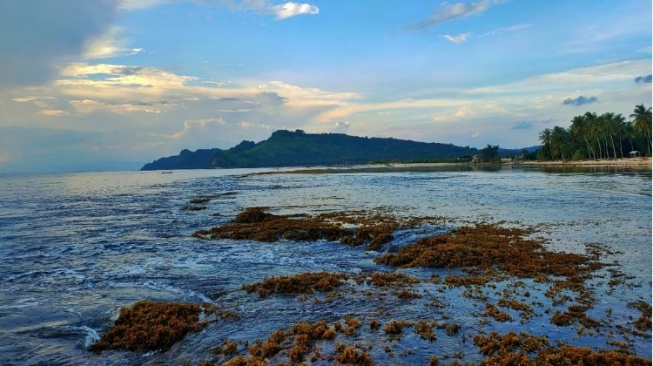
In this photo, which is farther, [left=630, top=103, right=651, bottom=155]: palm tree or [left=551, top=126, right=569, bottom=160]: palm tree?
[left=551, top=126, right=569, bottom=160]: palm tree

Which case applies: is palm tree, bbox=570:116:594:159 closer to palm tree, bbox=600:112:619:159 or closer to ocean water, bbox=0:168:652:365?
palm tree, bbox=600:112:619:159

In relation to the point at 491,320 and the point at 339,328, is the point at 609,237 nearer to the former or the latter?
the point at 491,320

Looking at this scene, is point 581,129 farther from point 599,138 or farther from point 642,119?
point 642,119

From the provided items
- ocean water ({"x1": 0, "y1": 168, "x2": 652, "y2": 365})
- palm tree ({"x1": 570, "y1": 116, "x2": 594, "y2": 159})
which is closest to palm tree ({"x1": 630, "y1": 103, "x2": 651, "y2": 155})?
palm tree ({"x1": 570, "y1": 116, "x2": 594, "y2": 159})

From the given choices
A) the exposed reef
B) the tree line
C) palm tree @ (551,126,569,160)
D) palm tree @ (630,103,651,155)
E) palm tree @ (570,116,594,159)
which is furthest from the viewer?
palm tree @ (551,126,569,160)

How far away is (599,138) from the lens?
133125 mm

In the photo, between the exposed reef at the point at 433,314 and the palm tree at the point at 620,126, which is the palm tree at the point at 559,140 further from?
the exposed reef at the point at 433,314

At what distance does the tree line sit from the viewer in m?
124

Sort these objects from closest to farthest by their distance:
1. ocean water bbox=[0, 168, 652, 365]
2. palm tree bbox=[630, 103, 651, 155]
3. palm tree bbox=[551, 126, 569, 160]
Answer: ocean water bbox=[0, 168, 652, 365], palm tree bbox=[630, 103, 651, 155], palm tree bbox=[551, 126, 569, 160]

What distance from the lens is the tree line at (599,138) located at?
123938mm

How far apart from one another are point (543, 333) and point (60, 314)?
14.4 metres

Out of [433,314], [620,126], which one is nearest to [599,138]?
[620,126]

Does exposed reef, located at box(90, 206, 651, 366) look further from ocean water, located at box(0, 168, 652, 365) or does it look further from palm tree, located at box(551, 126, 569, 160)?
palm tree, located at box(551, 126, 569, 160)

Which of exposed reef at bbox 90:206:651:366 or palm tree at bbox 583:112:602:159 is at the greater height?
palm tree at bbox 583:112:602:159
